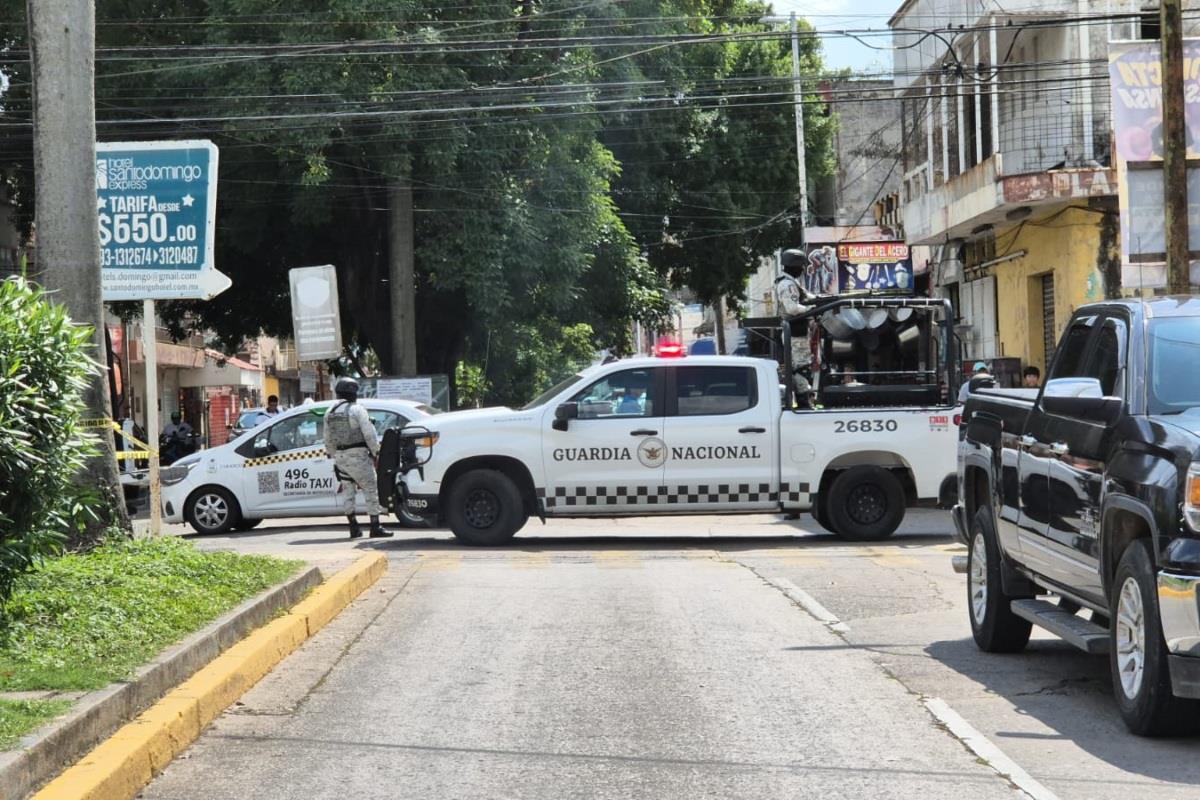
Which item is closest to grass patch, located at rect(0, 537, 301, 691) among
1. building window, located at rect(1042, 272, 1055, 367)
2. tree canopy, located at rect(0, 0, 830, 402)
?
tree canopy, located at rect(0, 0, 830, 402)

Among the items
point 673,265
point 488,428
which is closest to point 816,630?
point 488,428

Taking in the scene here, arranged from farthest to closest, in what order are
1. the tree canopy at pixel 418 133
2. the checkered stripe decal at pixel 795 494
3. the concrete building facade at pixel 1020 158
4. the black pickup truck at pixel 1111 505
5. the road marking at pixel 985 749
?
the tree canopy at pixel 418 133 → the concrete building facade at pixel 1020 158 → the checkered stripe decal at pixel 795 494 → the black pickup truck at pixel 1111 505 → the road marking at pixel 985 749

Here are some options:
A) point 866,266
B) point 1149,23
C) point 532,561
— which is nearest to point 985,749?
point 532,561

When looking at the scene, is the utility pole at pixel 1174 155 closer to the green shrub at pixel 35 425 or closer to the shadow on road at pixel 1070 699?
the shadow on road at pixel 1070 699

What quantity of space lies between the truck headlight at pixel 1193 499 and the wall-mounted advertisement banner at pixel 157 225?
29.7 feet

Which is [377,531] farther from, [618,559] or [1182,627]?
[1182,627]

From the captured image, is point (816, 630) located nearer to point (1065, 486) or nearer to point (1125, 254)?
point (1065, 486)

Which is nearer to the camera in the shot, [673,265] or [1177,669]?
[1177,669]

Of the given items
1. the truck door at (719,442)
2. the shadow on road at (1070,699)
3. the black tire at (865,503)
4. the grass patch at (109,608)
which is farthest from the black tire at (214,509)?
the shadow on road at (1070,699)

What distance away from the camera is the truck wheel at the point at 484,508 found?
16.9 meters

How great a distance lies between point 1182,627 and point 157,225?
963 cm

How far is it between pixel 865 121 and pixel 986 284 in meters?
22.8

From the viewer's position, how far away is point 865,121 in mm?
51781

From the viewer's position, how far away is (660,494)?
1694cm
